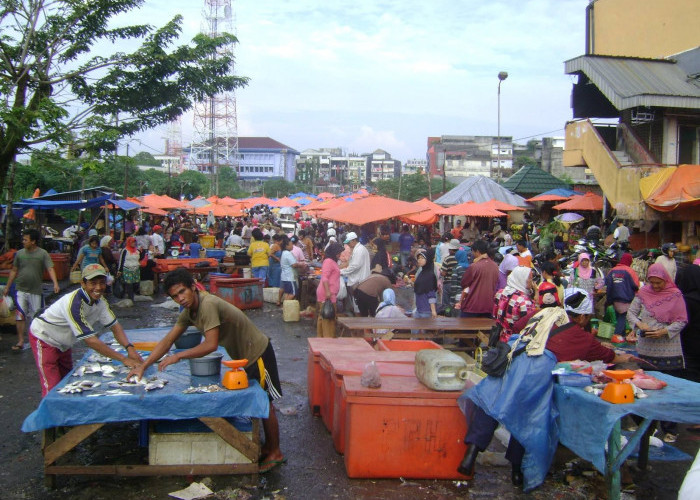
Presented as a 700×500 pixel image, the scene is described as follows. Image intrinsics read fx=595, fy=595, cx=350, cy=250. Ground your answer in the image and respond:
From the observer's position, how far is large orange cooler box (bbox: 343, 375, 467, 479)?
16.2ft

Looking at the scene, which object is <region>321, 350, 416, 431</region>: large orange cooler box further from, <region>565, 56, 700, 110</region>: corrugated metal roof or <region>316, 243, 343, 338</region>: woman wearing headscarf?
<region>565, 56, 700, 110</region>: corrugated metal roof

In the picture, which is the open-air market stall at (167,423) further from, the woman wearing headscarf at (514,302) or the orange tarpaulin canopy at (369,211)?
the orange tarpaulin canopy at (369,211)

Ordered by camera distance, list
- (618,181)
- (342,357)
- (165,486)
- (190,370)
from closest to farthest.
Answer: (165,486), (190,370), (342,357), (618,181)

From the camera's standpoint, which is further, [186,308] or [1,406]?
[1,406]

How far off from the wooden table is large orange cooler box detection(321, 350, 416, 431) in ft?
5.02

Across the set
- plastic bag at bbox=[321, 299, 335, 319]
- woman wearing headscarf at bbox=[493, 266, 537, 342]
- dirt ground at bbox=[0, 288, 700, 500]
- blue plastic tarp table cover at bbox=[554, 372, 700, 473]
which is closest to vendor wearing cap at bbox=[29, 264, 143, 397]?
dirt ground at bbox=[0, 288, 700, 500]

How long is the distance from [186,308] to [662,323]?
4.83 metres

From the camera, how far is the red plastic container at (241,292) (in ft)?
42.9

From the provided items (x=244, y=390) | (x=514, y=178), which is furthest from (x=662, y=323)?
(x=514, y=178)

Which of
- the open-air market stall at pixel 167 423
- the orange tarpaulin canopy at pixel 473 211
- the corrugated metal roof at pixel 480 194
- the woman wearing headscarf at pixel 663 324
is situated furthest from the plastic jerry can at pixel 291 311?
the corrugated metal roof at pixel 480 194

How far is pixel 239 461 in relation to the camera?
4.97m

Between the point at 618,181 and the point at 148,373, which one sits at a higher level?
the point at 618,181

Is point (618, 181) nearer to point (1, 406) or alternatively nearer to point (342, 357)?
point (342, 357)

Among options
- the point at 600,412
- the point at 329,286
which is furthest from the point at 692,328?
the point at 329,286
